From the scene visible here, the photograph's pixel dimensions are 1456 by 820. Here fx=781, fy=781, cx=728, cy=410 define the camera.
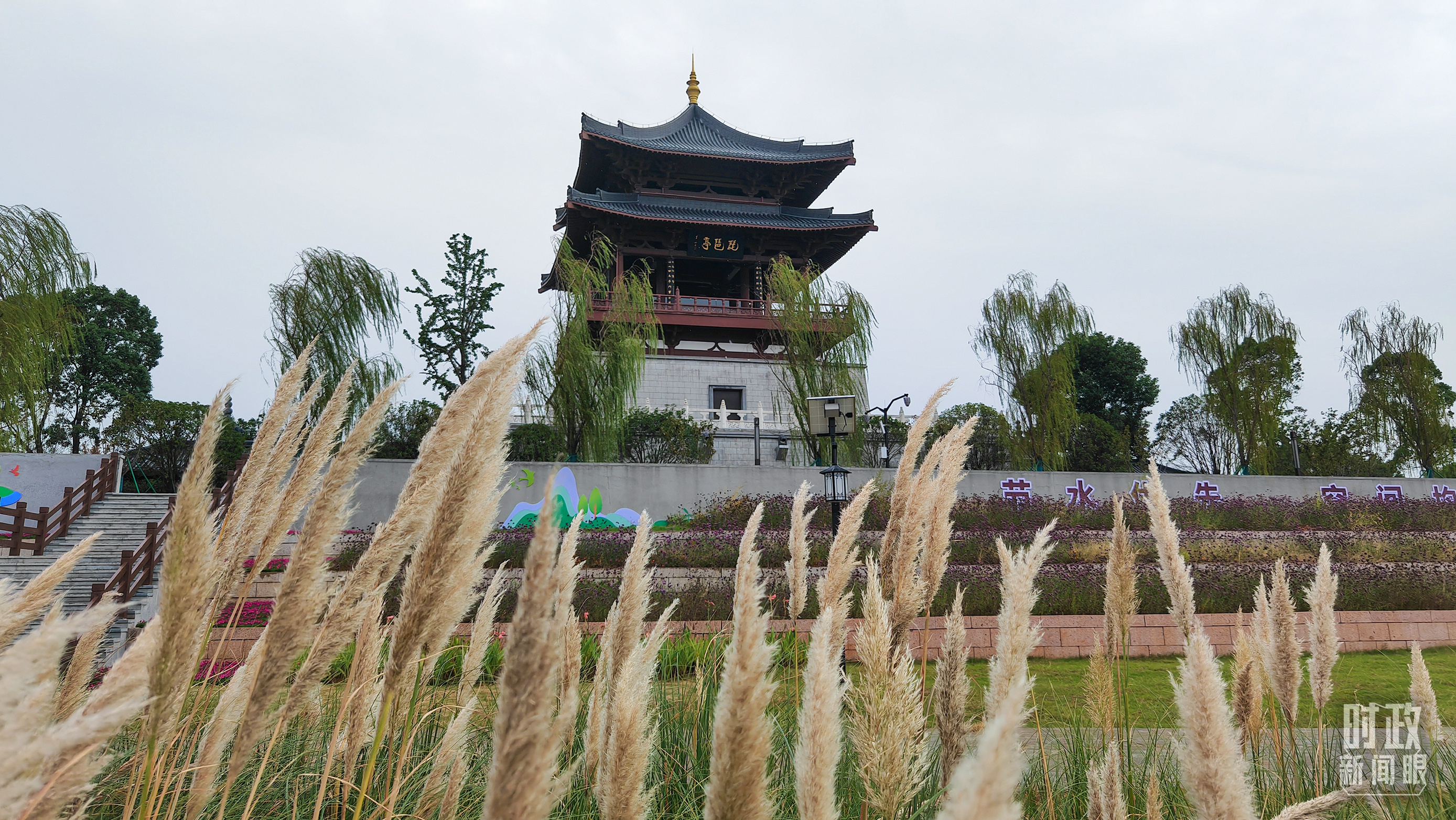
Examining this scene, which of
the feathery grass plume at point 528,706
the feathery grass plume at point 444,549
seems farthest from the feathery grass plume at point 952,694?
the feathery grass plume at point 528,706

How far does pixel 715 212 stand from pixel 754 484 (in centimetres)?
1308

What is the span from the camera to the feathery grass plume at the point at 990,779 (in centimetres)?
44

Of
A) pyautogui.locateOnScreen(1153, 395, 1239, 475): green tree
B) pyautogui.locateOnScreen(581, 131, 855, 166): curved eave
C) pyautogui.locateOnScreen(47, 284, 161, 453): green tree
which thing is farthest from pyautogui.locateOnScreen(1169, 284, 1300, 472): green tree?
pyautogui.locateOnScreen(47, 284, 161, 453): green tree

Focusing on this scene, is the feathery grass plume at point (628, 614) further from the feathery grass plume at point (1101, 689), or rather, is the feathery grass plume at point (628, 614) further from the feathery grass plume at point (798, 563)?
the feathery grass plume at point (1101, 689)

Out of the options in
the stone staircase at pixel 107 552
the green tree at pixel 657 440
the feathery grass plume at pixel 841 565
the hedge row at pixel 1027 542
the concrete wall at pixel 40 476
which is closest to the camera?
the feathery grass plume at pixel 841 565

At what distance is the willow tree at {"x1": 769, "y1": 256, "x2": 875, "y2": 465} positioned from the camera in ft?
51.0

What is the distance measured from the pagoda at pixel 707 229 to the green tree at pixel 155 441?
9.20m

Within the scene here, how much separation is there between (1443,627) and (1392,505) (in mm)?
7166

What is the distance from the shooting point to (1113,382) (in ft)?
91.8

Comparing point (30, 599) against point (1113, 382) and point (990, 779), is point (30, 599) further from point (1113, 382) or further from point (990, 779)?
point (1113, 382)

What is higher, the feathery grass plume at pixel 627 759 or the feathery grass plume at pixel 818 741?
the feathery grass plume at pixel 818 741

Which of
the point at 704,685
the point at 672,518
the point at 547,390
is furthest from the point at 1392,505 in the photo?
the point at 704,685

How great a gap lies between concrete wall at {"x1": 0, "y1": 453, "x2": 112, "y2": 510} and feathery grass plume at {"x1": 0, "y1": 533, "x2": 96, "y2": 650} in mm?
14404

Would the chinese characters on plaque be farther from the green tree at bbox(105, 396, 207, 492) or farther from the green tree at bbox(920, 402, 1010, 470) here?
the green tree at bbox(105, 396, 207, 492)
